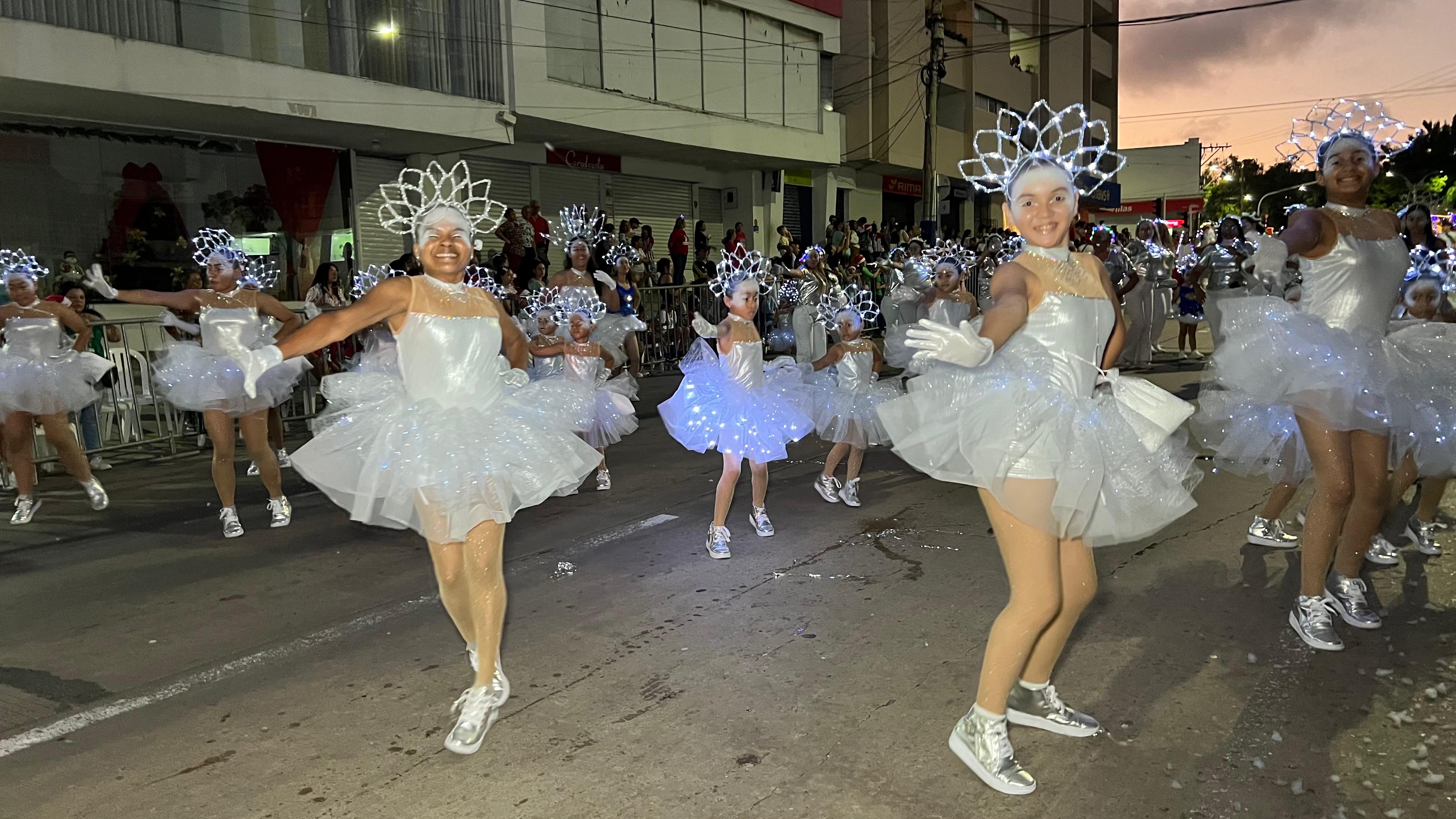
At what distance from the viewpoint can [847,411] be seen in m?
→ 7.71

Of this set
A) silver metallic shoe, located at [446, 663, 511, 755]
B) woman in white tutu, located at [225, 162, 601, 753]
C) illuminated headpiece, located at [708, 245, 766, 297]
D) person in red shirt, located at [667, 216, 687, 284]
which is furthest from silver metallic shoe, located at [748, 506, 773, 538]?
person in red shirt, located at [667, 216, 687, 284]

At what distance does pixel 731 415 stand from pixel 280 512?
12.4ft

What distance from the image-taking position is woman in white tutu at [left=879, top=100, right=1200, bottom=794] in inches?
133

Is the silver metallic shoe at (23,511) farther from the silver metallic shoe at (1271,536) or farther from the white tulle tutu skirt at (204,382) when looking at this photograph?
the silver metallic shoe at (1271,536)

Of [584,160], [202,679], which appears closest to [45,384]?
[202,679]

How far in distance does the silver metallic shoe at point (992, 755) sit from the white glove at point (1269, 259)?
2462 mm

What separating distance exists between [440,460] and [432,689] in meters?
1.23

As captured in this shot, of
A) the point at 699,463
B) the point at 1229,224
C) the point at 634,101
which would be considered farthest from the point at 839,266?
the point at 699,463

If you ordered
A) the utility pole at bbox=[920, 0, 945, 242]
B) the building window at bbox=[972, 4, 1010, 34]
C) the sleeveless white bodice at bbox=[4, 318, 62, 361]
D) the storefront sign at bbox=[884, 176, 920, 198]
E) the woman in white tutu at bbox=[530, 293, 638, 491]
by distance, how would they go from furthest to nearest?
the building window at bbox=[972, 4, 1010, 34] < the storefront sign at bbox=[884, 176, 920, 198] < the utility pole at bbox=[920, 0, 945, 242] < the sleeveless white bodice at bbox=[4, 318, 62, 361] < the woman in white tutu at bbox=[530, 293, 638, 491]

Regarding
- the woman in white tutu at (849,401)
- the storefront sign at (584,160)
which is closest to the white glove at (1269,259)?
the woman in white tutu at (849,401)

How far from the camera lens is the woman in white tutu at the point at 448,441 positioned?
152 inches

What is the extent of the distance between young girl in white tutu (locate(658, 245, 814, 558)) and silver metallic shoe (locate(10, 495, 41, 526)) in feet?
17.8

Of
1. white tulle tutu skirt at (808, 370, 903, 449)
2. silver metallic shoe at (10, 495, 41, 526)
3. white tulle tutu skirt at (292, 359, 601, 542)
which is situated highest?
white tulle tutu skirt at (292, 359, 601, 542)

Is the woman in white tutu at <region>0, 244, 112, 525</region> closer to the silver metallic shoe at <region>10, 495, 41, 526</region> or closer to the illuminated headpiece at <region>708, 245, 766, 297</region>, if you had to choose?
the silver metallic shoe at <region>10, 495, 41, 526</region>
